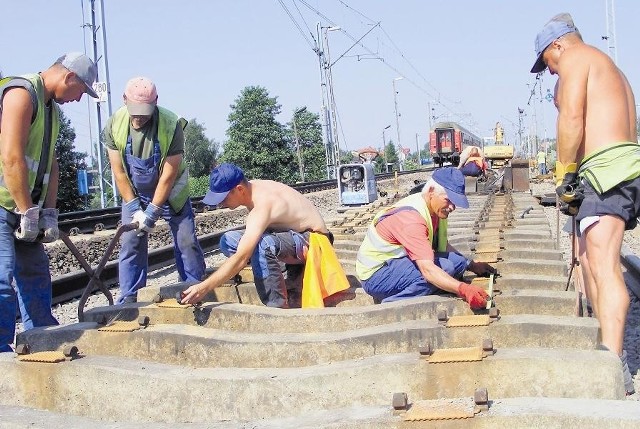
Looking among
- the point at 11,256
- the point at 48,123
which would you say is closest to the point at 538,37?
the point at 48,123

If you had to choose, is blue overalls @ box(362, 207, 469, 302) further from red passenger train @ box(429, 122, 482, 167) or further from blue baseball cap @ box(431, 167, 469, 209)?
red passenger train @ box(429, 122, 482, 167)

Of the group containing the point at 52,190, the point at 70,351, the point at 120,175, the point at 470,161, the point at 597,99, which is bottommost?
the point at 70,351

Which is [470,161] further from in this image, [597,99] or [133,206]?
[597,99]

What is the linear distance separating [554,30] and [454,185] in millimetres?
1039

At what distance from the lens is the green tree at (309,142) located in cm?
7569

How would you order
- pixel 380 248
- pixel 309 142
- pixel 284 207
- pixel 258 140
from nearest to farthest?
pixel 380 248
pixel 284 207
pixel 258 140
pixel 309 142

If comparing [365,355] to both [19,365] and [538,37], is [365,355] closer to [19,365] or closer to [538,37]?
[19,365]

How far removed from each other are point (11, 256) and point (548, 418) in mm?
2919

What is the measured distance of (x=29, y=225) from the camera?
4.22m

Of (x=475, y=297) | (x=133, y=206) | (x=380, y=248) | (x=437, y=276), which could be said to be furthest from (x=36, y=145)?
(x=475, y=297)

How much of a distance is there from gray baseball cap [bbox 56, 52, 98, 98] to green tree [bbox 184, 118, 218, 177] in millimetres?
95274

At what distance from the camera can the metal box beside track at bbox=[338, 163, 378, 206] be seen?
17.9m

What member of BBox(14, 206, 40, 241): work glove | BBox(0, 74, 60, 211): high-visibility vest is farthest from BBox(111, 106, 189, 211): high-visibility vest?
BBox(14, 206, 40, 241): work glove

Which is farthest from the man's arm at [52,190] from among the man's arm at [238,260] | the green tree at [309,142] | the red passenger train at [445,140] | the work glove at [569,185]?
the green tree at [309,142]
